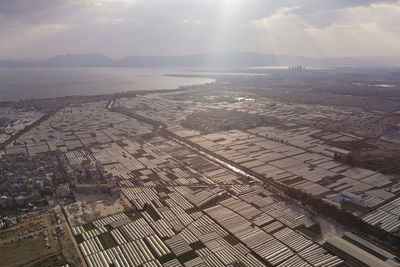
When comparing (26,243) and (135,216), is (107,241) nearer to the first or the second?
(135,216)

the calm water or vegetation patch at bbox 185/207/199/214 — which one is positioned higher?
the calm water

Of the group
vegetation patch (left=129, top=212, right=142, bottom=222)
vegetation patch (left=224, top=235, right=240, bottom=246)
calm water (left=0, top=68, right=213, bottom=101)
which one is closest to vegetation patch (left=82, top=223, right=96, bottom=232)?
vegetation patch (left=129, top=212, right=142, bottom=222)

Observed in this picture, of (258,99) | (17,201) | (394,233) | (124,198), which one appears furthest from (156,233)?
(258,99)

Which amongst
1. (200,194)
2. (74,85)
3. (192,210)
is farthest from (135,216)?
(74,85)

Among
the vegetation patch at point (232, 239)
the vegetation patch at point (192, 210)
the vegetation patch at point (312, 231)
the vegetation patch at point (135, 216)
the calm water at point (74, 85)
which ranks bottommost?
the vegetation patch at point (232, 239)

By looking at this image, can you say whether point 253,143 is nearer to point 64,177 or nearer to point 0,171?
point 64,177

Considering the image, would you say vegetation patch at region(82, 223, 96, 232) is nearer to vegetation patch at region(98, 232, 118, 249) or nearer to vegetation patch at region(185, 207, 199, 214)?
vegetation patch at region(98, 232, 118, 249)

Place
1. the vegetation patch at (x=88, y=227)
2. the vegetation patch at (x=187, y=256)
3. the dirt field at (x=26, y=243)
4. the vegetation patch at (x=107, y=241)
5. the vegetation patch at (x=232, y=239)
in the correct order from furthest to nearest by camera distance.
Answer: the vegetation patch at (x=88, y=227)
the vegetation patch at (x=232, y=239)
the vegetation patch at (x=107, y=241)
the dirt field at (x=26, y=243)
the vegetation patch at (x=187, y=256)

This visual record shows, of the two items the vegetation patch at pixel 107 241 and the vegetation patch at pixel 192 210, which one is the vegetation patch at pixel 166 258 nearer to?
the vegetation patch at pixel 107 241

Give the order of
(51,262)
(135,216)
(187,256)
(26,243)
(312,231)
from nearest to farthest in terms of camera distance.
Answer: (51,262), (187,256), (26,243), (312,231), (135,216)

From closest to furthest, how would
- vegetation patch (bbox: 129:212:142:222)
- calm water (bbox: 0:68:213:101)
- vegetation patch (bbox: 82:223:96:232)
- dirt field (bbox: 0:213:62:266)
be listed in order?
dirt field (bbox: 0:213:62:266) → vegetation patch (bbox: 82:223:96:232) → vegetation patch (bbox: 129:212:142:222) → calm water (bbox: 0:68:213:101)

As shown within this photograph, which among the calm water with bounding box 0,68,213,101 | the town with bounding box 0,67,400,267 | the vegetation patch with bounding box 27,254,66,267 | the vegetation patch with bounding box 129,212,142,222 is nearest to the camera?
the vegetation patch with bounding box 27,254,66,267

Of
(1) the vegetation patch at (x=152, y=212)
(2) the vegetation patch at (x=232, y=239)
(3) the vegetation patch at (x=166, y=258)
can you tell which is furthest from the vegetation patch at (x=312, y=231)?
(1) the vegetation patch at (x=152, y=212)
